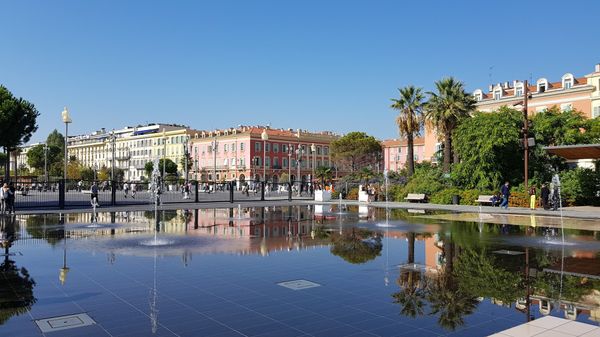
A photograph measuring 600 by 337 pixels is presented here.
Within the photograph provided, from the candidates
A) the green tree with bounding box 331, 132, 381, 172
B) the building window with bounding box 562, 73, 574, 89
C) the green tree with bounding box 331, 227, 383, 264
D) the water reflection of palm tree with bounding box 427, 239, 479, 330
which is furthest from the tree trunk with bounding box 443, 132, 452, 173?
the green tree with bounding box 331, 132, 381, 172

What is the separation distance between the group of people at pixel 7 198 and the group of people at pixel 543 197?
27087 millimetres

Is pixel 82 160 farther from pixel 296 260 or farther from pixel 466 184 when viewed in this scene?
pixel 296 260

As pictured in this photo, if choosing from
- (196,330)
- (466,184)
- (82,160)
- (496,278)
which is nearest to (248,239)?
(496,278)

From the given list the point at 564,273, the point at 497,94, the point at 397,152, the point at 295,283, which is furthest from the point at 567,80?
the point at 295,283

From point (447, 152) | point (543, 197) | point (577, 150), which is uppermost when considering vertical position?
point (447, 152)

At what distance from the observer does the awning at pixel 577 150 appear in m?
24.5

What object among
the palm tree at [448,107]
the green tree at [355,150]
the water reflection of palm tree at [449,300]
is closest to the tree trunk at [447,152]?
the palm tree at [448,107]

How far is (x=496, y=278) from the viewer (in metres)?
8.41

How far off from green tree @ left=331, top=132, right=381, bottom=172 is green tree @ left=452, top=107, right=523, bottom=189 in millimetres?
49295

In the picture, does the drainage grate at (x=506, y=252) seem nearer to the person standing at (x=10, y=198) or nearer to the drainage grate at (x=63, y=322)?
the drainage grate at (x=63, y=322)

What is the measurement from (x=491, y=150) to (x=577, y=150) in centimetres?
603

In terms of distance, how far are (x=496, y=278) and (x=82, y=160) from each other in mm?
153617

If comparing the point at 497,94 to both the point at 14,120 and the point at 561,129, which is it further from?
the point at 14,120

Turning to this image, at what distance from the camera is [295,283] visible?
8.12 meters
